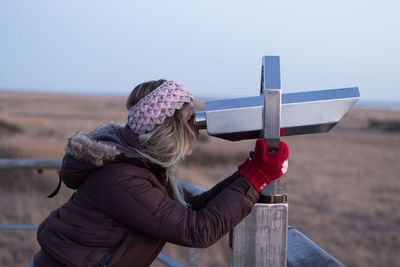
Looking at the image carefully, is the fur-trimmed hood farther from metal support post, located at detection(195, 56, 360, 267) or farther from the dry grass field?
the dry grass field

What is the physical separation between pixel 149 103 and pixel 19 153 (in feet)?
19.3

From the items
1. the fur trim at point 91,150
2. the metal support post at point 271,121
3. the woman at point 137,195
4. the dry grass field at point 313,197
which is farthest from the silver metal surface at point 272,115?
the dry grass field at point 313,197

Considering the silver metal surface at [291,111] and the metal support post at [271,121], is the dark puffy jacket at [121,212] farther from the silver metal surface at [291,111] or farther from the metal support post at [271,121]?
the silver metal surface at [291,111]

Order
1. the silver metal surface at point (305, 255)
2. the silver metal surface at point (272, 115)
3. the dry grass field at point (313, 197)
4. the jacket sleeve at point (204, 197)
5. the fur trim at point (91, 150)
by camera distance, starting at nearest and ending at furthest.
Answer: the silver metal surface at point (272, 115) < the silver metal surface at point (305, 255) < the fur trim at point (91, 150) < the jacket sleeve at point (204, 197) < the dry grass field at point (313, 197)

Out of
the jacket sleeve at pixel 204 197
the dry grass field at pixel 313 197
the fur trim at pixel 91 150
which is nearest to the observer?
the fur trim at pixel 91 150

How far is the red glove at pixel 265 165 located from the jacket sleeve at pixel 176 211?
0.09 ft

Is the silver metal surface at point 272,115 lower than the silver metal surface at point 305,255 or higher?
higher

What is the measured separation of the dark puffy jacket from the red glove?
30 mm

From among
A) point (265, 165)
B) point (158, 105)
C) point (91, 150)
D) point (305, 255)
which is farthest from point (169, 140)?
point (305, 255)

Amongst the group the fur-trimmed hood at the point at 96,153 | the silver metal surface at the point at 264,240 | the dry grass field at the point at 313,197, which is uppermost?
the fur-trimmed hood at the point at 96,153

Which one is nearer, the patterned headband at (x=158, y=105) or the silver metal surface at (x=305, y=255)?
the silver metal surface at (x=305, y=255)

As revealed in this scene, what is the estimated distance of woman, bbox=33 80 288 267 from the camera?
94 centimetres

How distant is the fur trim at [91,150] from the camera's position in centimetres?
102

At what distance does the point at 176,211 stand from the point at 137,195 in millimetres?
105
